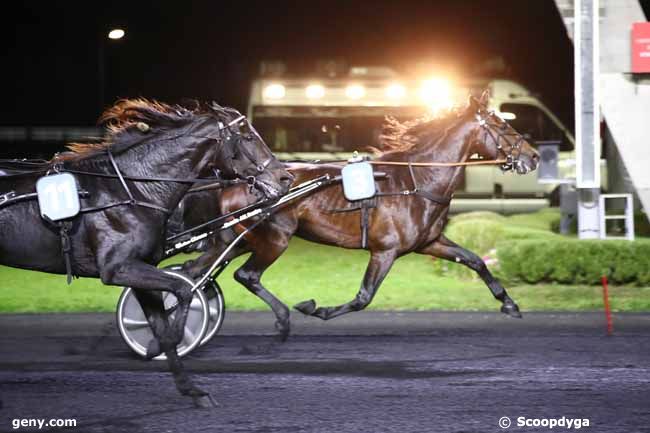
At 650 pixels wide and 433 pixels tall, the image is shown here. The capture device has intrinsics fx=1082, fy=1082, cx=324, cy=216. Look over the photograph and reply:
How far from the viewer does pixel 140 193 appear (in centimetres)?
728

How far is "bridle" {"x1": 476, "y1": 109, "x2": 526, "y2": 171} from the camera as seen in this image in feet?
33.4

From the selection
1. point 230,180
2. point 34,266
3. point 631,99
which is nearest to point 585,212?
point 631,99

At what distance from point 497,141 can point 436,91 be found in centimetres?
1140

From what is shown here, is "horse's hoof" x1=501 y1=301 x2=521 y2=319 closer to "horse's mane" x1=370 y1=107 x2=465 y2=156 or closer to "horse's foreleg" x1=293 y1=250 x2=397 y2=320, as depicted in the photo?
"horse's foreleg" x1=293 y1=250 x2=397 y2=320

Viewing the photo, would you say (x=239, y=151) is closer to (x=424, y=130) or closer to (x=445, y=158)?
(x=445, y=158)

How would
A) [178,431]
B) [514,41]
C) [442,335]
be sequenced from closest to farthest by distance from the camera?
[178,431] → [442,335] → [514,41]

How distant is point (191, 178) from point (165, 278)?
30.1 inches

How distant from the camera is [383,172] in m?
9.95

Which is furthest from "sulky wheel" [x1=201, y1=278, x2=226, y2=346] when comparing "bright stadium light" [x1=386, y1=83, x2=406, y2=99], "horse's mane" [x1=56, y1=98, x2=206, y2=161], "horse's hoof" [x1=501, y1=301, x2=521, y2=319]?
"bright stadium light" [x1=386, y1=83, x2=406, y2=99]

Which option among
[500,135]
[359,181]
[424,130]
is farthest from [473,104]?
[359,181]

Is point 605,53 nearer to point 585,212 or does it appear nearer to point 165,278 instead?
point 585,212

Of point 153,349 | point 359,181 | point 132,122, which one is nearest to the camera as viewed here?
point 132,122

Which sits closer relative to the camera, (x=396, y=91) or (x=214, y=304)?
(x=214, y=304)

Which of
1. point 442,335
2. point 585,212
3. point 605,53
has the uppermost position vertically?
point 605,53
